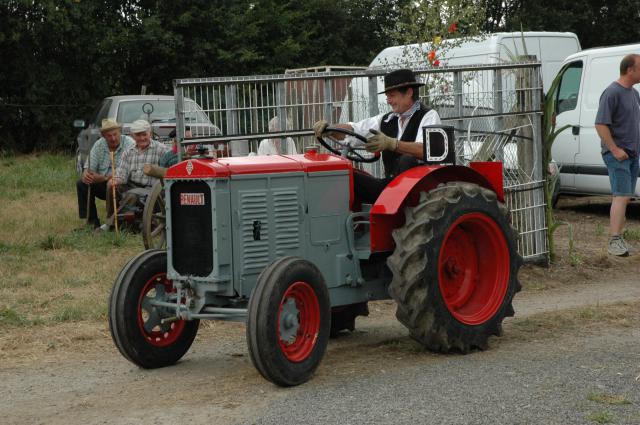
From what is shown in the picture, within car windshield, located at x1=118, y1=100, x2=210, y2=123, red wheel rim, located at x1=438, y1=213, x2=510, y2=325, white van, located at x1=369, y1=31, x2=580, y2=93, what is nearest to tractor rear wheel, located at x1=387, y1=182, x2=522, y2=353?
red wheel rim, located at x1=438, y1=213, x2=510, y2=325

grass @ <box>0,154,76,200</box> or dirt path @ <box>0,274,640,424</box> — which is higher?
grass @ <box>0,154,76,200</box>

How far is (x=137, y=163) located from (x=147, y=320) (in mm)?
5829

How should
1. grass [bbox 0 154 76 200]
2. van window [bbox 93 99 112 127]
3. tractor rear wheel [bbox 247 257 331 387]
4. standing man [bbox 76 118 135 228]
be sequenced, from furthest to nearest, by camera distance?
1. van window [bbox 93 99 112 127]
2. grass [bbox 0 154 76 200]
3. standing man [bbox 76 118 135 228]
4. tractor rear wheel [bbox 247 257 331 387]

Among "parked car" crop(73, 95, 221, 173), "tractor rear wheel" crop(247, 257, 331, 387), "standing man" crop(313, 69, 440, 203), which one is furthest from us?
"parked car" crop(73, 95, 221, 173)

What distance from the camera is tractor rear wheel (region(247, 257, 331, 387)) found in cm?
561

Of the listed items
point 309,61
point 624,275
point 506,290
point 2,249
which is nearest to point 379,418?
point 506,290

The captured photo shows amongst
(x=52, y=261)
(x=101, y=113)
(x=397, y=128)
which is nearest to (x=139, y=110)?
(x=101, y=113)

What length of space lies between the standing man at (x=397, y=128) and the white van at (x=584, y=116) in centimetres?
710

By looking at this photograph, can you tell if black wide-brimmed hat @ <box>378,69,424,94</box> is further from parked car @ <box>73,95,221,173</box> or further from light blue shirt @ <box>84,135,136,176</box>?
parked car @ <box>73,95,221,173</box>

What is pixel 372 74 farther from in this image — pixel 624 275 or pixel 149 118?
pixel 149 118

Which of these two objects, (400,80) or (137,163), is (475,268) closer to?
(400,80)

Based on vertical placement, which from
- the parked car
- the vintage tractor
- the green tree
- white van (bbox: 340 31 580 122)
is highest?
the green tree

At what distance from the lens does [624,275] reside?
9898 millimetres

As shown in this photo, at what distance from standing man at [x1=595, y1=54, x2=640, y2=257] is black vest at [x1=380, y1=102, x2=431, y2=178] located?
403 centimetres
